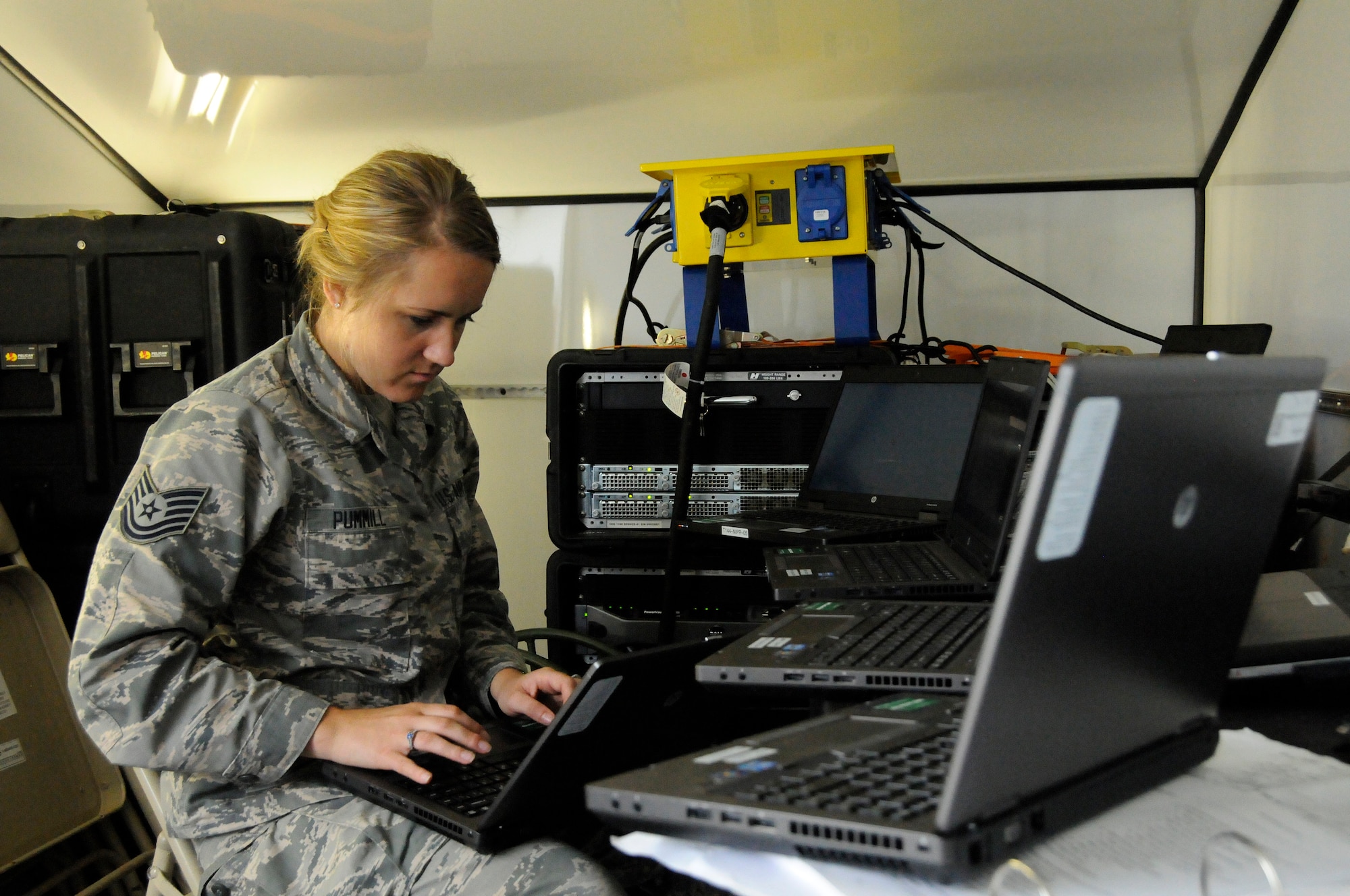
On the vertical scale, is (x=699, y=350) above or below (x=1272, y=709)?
above

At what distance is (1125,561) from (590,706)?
51cm

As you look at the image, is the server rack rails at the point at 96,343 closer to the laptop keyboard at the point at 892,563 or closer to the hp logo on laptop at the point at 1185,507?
the laptop keyboard at the point at 892,563

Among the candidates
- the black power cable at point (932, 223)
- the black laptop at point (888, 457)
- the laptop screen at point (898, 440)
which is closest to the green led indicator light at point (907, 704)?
the black laptop at point (888, 457)

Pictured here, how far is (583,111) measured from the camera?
8.55 ft

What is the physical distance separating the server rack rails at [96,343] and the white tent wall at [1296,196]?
2.07 metres

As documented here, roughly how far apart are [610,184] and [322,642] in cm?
185

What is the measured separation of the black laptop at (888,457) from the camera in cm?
168

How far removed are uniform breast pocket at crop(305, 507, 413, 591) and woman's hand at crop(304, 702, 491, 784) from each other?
180 millimetres

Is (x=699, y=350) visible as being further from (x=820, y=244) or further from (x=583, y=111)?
(x=583, y=111)

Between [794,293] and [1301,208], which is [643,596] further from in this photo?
[1301,208]

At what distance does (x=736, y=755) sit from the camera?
682mm

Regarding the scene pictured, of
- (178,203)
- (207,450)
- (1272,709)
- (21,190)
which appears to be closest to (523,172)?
(178,203)

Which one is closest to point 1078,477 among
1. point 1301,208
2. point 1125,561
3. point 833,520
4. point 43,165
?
point 1125,561

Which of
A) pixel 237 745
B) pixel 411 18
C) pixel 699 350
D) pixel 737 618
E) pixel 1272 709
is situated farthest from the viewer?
pixel 411 18
